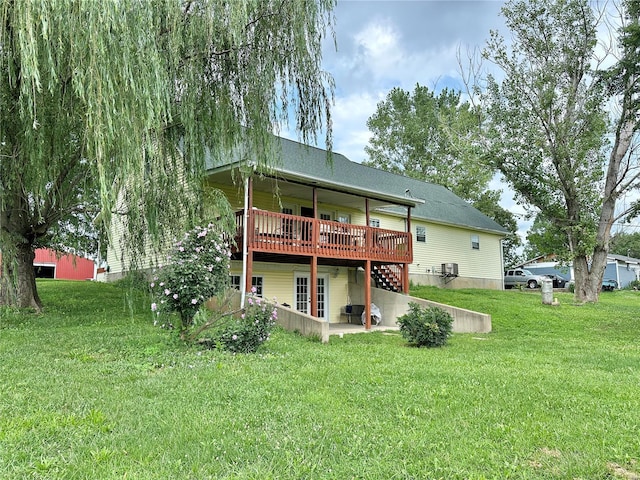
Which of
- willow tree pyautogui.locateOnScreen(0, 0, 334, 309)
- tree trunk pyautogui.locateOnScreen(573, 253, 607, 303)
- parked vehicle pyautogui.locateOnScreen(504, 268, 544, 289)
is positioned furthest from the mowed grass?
parked vehicle pyautogui.locateOnScreen(504, 268, 544, 289)

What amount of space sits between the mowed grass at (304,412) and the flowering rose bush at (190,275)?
0.64 meters

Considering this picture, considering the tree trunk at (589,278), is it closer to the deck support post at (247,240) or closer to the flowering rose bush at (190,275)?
the deck support post at (247,240)

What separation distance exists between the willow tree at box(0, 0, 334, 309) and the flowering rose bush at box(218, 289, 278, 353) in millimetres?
2021

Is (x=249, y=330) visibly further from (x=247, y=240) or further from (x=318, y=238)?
(x=318, y=238)

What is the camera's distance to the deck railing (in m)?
11.7

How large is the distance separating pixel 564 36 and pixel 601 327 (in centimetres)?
1336

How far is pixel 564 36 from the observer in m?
19.4

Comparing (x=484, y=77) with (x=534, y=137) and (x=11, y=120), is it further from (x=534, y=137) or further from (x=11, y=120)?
(x=11, y=120)

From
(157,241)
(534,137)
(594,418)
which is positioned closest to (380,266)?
(534,137)

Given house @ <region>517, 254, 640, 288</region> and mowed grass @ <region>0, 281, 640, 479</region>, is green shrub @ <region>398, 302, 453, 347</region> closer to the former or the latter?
mowed grass @ <region>0, 281, 640, 479</region>

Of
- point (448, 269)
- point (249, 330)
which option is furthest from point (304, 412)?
point (448, 269)

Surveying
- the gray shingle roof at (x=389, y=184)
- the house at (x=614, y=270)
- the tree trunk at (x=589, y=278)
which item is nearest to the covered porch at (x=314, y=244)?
the gray shingle roof at (x=389, y=184)

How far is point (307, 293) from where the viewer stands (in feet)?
51.3

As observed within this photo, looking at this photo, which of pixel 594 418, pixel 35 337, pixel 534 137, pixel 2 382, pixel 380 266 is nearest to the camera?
pixel 594 418
